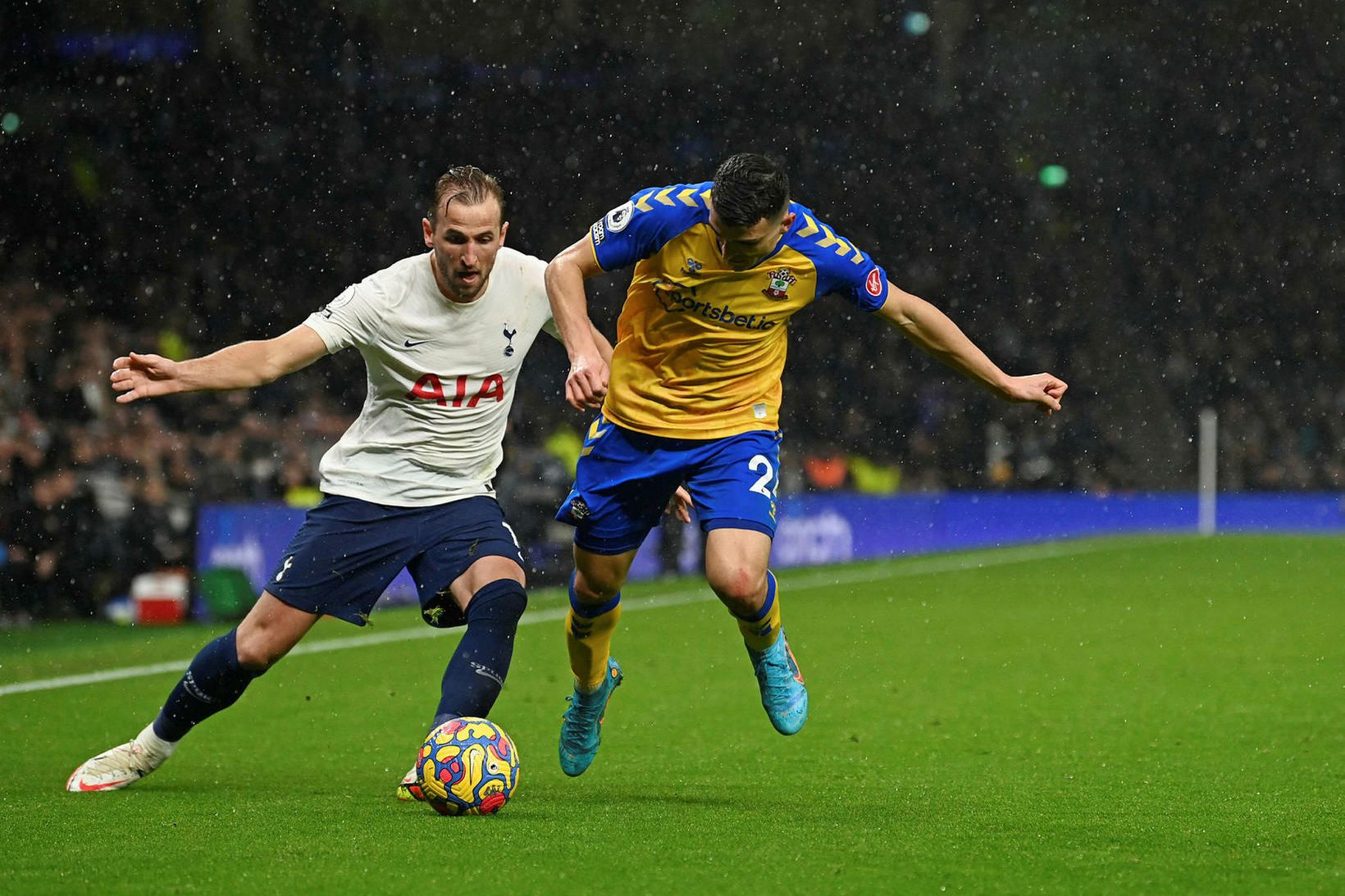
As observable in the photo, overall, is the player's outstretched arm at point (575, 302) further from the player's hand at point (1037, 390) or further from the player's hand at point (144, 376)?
the player's hand at point (1037, 390)

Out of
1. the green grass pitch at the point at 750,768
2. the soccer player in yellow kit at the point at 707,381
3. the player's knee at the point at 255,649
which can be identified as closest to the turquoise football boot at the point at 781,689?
the soccer player in yellow kit at the point at 707,381

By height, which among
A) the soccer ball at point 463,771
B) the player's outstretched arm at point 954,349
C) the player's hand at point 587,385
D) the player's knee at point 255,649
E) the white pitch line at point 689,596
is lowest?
the white pitch line at point 689,596

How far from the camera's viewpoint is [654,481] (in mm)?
5059

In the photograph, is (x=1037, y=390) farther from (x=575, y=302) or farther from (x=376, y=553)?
(x=376, y=553)

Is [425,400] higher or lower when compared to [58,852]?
higher

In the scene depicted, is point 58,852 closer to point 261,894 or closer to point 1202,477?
point 261,894

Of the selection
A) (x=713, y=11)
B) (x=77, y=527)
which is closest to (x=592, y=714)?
(x=77, y=527)

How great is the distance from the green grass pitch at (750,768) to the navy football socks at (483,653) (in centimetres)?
34

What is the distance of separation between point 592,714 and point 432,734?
0.90 metres

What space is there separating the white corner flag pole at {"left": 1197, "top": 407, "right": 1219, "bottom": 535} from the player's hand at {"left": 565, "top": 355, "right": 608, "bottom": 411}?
22.7 m

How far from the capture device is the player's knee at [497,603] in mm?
4770

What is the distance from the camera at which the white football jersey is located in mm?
4852

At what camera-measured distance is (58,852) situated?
13.2 feet

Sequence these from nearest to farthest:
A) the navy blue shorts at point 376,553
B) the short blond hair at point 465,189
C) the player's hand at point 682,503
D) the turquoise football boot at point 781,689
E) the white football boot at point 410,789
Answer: the white football boot at point 410,789, the short blond hair at point 465,189, the navy blue shorts at point 376,553, the turquoise football boot at point 781,689, the player's hand at point 682,503
